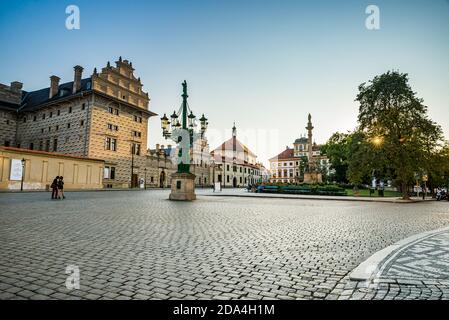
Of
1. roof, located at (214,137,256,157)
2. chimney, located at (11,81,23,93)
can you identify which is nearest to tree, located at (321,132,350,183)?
roof, located at (214,137,256,157)

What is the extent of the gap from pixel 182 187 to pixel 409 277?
664 inches

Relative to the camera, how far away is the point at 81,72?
44844 mm

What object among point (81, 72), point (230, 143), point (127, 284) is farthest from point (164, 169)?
point (127, 284)

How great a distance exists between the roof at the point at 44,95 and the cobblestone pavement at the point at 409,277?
149ft

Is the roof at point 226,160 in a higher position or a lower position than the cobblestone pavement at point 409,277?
higher

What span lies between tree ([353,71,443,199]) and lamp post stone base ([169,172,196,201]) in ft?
63.1

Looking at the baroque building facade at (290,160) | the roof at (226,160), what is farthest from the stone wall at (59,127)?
the baroque building facade at (290,160)

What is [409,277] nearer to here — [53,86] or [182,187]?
[182,187]

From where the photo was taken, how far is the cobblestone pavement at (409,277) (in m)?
3.24

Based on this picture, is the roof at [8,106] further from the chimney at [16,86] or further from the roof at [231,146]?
the roof at [231,146]

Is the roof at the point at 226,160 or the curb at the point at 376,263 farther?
the roof at the point at 226,160

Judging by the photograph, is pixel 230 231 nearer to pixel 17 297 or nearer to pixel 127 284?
pixel 127 284

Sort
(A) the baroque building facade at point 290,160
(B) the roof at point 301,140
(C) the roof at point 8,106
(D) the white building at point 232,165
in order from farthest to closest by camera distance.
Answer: (B) the roof at point 301,140 → (A) the baroque building facade at point 290,160 → (D) the white building at point 232,165 → (C) the roof at point 8,106
